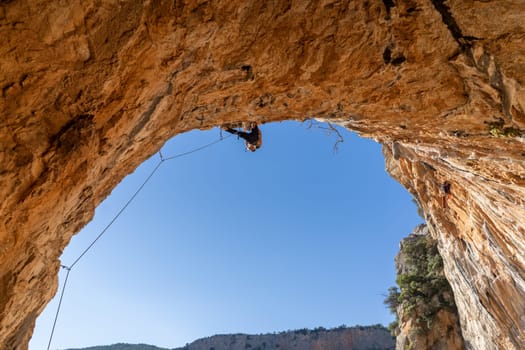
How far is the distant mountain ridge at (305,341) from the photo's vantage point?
4925 cm

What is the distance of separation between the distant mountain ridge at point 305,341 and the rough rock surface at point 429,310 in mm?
30903

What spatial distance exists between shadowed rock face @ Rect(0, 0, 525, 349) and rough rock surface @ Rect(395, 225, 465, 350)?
54.2 ft

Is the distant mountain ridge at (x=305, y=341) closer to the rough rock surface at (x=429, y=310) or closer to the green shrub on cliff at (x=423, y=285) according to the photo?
the green shrub on cliff at (x=423, y=285)

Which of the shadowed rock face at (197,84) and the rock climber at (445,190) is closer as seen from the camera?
the shadowed rock face at (197,84)

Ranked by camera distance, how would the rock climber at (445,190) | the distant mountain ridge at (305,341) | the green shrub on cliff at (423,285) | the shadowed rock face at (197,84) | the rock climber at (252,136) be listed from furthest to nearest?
the distant mountain ridge at (305,341) < the green shrub on cliff at (423,285) < the rock climber at (445,190) < the rock climber at (252,136) < the shadowed rock face at (197,84)

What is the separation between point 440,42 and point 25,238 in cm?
543

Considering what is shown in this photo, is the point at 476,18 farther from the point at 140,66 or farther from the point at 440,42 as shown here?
the point at 140,66

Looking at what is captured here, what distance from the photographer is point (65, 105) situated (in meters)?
2.98

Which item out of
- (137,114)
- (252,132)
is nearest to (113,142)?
(137,114)

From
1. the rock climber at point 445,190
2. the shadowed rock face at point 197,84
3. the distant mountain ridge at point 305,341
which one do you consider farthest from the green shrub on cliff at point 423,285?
the distant mountain ridge at point 305,341

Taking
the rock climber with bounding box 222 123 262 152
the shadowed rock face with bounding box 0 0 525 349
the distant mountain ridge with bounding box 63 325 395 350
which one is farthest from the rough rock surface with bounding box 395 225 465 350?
the distant mountain ridge with bounding box 63 325 395 350

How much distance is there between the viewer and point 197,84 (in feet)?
13.8

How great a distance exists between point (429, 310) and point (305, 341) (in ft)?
122

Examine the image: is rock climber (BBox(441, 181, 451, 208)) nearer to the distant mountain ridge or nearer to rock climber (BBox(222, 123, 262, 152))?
rock climber (BBox(222, 123, 262, 152))
